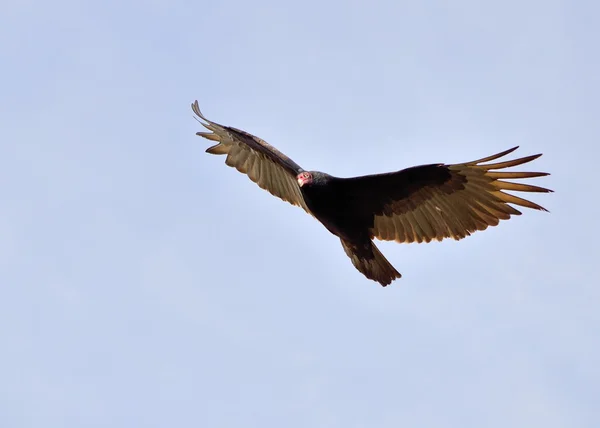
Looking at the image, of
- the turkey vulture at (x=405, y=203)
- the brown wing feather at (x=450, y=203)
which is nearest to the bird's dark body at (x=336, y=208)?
the turkey vulture at (x=405, y=203)

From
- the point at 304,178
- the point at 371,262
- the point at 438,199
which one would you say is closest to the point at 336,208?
the point at 304,178

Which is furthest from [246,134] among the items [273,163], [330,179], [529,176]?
[529,176]

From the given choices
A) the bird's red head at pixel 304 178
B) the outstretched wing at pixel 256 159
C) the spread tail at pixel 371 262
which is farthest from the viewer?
the outstretched wing at pixel 256 159

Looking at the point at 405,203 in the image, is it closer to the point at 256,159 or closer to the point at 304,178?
the point at 304,178

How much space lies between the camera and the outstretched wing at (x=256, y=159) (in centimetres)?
1303

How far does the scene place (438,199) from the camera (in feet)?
39.9

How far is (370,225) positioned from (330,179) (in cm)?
95

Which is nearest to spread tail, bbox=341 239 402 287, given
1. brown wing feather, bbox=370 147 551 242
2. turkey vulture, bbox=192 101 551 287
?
turkey vulture, bbox=192 101 551 287

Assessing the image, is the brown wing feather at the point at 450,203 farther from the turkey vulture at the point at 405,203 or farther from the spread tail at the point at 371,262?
the spread tail at the point at 371,262

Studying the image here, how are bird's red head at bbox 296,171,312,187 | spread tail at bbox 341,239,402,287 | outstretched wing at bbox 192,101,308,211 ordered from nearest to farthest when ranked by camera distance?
bird's red head at bbox 296,171,312,187
spread tail at bbox 341,239,402,287
outstretched wing at bbox 192,101,308,211

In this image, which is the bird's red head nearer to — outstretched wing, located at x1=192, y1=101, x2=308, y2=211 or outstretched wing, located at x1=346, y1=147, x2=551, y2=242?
outstretched wing, located at x1=346, y1=147, x2=551, y2=242

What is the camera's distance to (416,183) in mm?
12070

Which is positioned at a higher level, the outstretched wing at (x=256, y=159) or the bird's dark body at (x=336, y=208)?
the outstretched wing at (x=256, y=159)

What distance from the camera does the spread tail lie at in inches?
484
